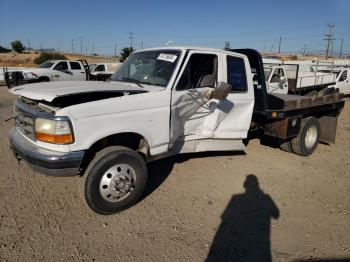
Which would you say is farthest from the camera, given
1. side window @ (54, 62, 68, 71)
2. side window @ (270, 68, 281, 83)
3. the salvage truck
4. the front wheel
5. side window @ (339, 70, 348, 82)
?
side window @ (54, 62, 68, 71)

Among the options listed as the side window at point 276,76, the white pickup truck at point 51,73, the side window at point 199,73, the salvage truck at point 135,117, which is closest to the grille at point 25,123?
the salvage truck at point 135,117

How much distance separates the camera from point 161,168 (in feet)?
18.7

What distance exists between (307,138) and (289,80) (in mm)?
7291

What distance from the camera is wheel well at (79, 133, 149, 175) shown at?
416 centimetres

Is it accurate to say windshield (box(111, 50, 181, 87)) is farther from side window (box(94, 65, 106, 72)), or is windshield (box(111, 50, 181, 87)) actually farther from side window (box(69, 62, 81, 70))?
side window (box(94, 65, 106, 72))

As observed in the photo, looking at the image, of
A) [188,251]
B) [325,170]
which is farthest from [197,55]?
[325,170]

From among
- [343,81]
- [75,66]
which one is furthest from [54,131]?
[343,81]

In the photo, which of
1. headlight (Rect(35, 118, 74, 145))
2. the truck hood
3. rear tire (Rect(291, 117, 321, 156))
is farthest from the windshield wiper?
rear tire (Rect(291, 117, 321, 156))

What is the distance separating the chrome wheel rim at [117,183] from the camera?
12.9ft

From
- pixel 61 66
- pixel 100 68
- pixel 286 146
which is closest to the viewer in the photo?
pixel 286 146

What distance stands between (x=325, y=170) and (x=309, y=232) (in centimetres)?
251

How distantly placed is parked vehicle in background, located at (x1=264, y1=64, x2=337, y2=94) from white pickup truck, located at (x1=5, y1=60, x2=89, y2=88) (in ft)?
27.8

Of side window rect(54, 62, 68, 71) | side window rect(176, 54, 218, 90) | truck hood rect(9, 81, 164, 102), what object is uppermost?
side window rect(176, 54, 218, 90)

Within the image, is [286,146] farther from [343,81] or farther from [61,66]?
[61,66]
